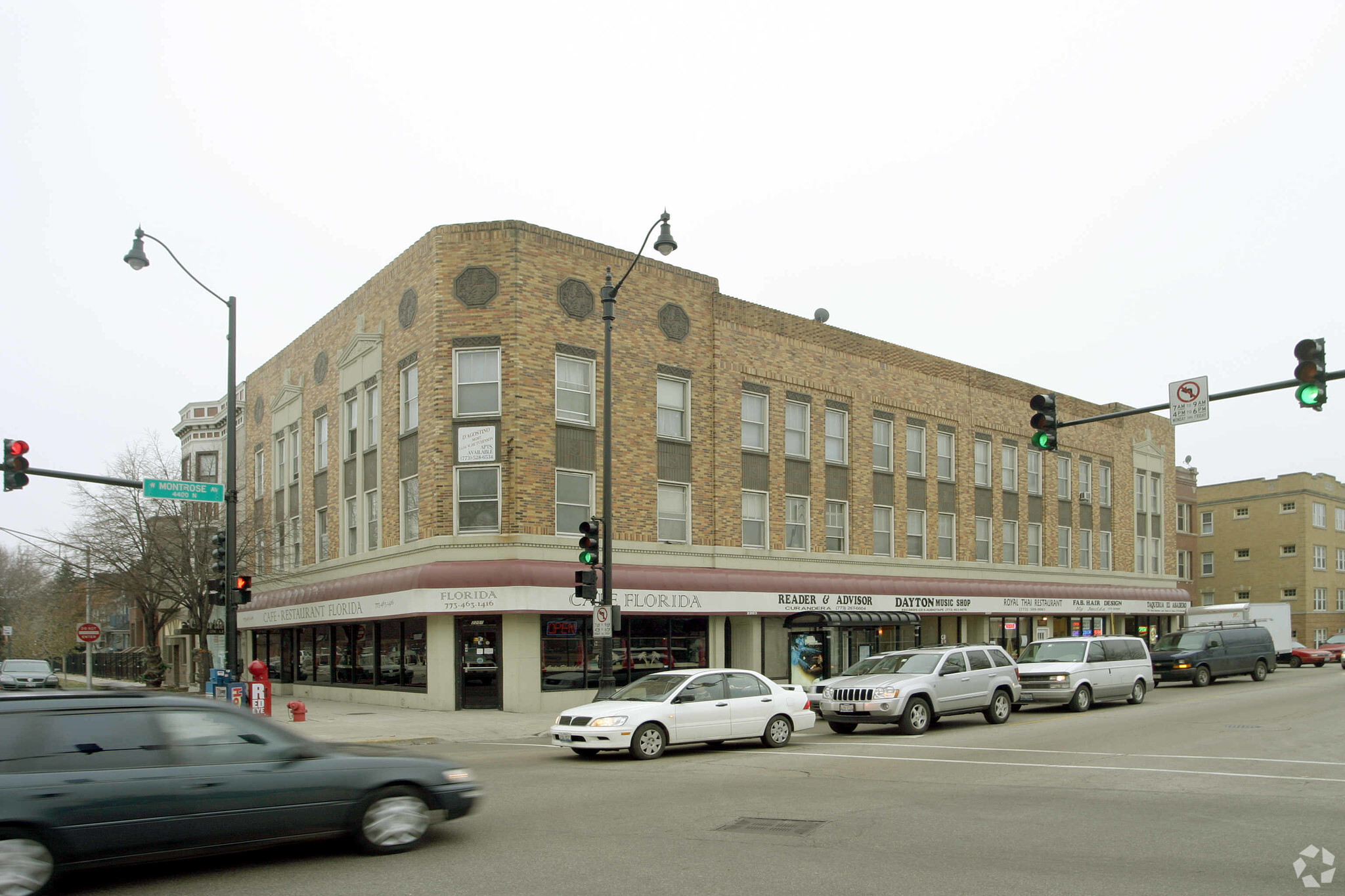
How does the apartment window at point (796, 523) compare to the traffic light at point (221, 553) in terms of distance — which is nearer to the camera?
the traffic light at point (221, 553)

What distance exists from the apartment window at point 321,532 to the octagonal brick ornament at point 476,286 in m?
11.2

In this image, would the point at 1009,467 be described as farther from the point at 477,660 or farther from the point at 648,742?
the point at 648,742

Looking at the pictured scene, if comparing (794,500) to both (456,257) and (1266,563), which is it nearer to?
(456,257)

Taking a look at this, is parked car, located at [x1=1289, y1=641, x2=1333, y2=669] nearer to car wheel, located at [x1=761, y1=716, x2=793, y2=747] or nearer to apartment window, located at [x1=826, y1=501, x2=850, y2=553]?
apartment window, located at [x1=826, y1=501, x2=850, y2=553]

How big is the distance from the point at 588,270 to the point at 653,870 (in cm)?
2139

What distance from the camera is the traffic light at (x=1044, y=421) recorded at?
1827 centimetres

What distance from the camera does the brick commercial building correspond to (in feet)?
86.0

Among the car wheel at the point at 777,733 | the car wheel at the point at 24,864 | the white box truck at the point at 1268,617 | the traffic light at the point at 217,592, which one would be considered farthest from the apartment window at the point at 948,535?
the car wheel at the point at 24,864

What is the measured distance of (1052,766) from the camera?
1427cm

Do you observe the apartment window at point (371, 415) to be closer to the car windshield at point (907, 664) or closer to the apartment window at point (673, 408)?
the apartment window at point (673, 408)

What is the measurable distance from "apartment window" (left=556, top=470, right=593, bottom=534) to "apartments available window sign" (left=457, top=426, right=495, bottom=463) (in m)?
1.83

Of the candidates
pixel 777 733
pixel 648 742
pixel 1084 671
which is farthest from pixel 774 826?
pixel 1084 671

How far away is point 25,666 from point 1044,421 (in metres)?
39.7

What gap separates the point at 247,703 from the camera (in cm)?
2234
